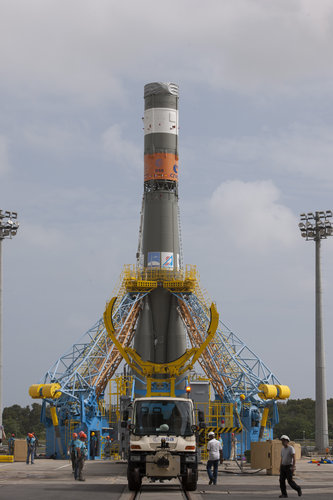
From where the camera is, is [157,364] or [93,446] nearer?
[157,364]

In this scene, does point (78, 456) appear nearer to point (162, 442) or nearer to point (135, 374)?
point (162, 442)

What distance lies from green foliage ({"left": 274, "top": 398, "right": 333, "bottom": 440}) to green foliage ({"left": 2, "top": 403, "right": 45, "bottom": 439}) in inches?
1299

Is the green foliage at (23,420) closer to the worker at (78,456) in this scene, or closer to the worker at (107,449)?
the worker at (107,449)

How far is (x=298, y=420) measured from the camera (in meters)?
113

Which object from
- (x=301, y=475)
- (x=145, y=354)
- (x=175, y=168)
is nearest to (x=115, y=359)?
(x=145, y=354)

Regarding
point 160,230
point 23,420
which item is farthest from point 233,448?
point 23,420

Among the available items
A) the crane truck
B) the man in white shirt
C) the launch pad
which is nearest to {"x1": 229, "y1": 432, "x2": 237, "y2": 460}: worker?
the launch pad

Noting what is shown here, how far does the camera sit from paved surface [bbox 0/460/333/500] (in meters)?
22.8

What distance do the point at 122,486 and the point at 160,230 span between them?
35549 mm

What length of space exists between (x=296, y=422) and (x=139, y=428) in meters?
90.6

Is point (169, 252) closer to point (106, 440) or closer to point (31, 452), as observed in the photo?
point (106, 440)

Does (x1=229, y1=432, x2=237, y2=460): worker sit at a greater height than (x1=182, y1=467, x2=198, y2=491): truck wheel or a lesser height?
lesser

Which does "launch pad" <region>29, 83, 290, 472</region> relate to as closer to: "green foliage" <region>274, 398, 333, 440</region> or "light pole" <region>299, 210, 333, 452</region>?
"light pole" <region>299, 210, 333, 452</region>

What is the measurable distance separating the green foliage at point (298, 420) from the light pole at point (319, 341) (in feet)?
124
